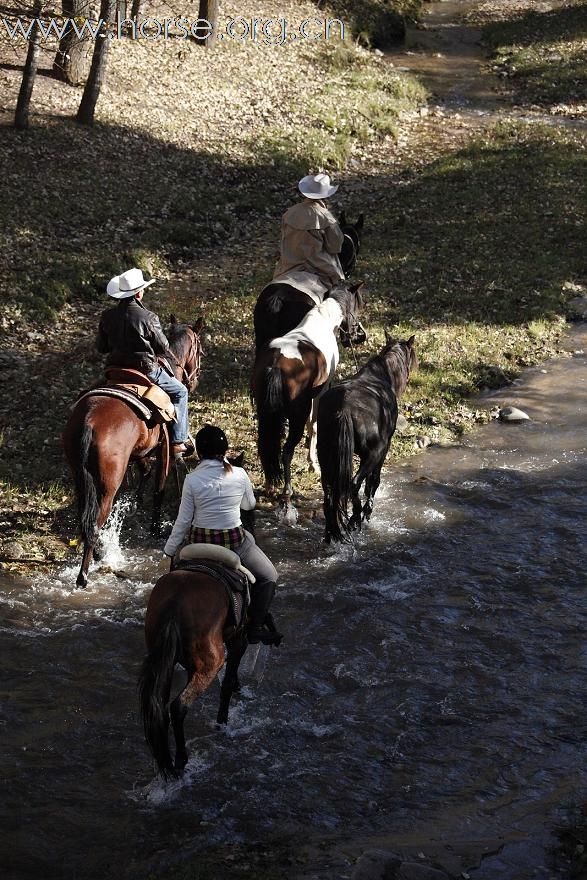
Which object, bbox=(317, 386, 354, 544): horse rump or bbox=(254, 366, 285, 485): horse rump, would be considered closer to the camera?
bbox=(317, 386, 354, 544): horse rump

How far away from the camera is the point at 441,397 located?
13.8 metres

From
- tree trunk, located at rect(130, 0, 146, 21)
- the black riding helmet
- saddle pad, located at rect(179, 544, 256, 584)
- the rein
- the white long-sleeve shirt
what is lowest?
the rein

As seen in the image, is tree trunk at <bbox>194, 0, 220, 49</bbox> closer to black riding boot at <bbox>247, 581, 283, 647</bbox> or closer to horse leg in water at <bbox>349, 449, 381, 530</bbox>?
horse leg in water at <bbox>349, 449, 381, 530</bbox>

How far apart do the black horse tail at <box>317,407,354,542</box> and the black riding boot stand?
231cm

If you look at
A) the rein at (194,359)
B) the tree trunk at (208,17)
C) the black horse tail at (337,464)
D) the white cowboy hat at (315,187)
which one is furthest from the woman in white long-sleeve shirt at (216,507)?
the tree trunk at (208,17)

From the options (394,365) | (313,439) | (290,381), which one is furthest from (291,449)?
(394,365)

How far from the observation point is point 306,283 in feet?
40.1

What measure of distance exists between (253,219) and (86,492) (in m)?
12.5

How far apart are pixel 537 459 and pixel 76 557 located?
242 inches

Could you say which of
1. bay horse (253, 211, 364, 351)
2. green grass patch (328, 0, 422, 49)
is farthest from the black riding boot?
green grass patch (328, 0, 422, 49)

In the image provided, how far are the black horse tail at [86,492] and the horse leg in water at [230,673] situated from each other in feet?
7.91

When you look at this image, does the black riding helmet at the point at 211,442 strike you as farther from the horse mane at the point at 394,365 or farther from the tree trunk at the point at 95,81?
the tree trunk at the point at 95,81

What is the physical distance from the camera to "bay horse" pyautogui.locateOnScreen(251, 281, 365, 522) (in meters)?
10.2

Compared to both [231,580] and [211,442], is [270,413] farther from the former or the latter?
[231,580]
